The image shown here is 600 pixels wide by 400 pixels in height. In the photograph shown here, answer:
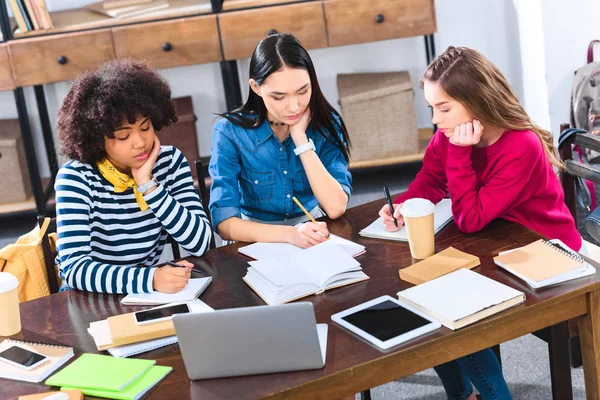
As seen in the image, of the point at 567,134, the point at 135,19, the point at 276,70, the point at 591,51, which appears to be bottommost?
the point at 567,134

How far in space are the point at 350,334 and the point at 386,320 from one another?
0.24ft

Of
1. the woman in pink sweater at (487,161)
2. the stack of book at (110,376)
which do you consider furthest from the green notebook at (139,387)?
the woman in pink sweater at (487,161)

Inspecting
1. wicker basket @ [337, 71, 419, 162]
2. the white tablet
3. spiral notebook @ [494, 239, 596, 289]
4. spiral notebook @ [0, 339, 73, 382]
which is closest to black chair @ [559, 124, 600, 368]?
spiral notebook @ [494, 239, 596, 289]

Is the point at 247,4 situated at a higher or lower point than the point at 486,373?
higher

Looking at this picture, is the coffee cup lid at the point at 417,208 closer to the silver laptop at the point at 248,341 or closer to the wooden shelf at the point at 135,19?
the silver laptop at the point at 248,341

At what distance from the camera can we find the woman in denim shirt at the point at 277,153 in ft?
6.96

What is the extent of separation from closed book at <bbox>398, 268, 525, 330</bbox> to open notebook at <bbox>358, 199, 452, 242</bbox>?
0.87ft

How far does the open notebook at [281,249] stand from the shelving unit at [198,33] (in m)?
1.98

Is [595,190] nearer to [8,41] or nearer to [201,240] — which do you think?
[201,240]

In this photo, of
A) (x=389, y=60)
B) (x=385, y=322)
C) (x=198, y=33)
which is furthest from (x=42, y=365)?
(x=389, y=60)

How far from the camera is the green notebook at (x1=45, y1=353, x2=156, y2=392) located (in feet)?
4.76

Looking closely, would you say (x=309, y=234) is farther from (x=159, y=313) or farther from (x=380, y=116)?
(x=380, y=116)

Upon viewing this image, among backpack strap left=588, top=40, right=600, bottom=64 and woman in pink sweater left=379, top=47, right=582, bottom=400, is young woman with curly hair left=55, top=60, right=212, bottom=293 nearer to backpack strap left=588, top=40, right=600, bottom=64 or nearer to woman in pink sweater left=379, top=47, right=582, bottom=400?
woman in pink sweater left=379, top=47, right=582, bottom=400

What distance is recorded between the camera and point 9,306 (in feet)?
5.54
